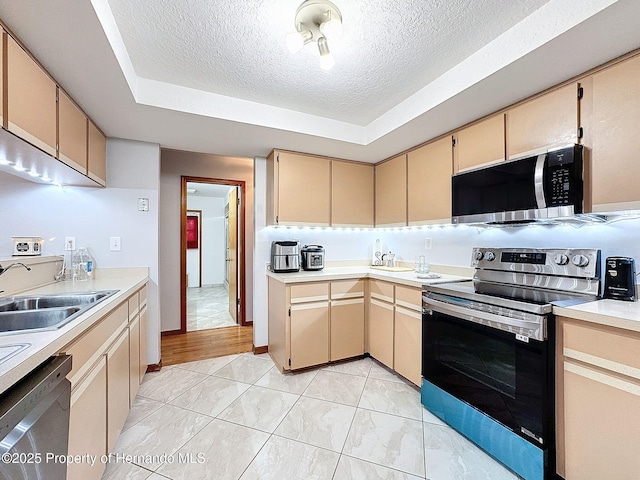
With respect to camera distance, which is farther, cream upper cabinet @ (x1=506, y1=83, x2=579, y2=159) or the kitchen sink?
cream upper cabinet @ (x1=506, y1=83, x2=579, y2=159)

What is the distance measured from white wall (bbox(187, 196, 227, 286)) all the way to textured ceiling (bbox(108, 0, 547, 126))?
5.37 m

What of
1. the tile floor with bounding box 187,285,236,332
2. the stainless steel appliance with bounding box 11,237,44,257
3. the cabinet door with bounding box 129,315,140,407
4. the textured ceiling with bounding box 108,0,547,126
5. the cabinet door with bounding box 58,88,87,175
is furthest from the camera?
the tile floor with bounding box 187,285,236,332

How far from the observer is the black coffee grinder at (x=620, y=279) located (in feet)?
4.58

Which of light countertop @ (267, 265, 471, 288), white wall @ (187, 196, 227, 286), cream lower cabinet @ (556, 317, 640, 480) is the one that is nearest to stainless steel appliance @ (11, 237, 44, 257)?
light countertop @ (267, 265, 471, 288)

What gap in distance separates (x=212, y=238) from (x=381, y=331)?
19.1ft

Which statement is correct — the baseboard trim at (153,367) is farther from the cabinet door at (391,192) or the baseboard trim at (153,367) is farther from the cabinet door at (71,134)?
the cabinet door at (391,192)

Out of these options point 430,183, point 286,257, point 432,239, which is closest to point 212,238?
point 286,257

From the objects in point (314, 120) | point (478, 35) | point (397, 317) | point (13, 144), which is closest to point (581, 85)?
point (478, 35)

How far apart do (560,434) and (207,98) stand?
2813mm

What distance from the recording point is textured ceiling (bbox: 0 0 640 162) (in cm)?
124

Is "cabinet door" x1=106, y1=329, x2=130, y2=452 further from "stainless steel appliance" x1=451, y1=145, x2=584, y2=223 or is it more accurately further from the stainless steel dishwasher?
"stainless steel appliance" x1=451, y1=145, x2=584, y2=223

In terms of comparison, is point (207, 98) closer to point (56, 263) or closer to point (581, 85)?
point (56, 263)

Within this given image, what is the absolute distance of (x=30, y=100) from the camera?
1313 millimetres

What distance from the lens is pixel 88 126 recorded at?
201cm
